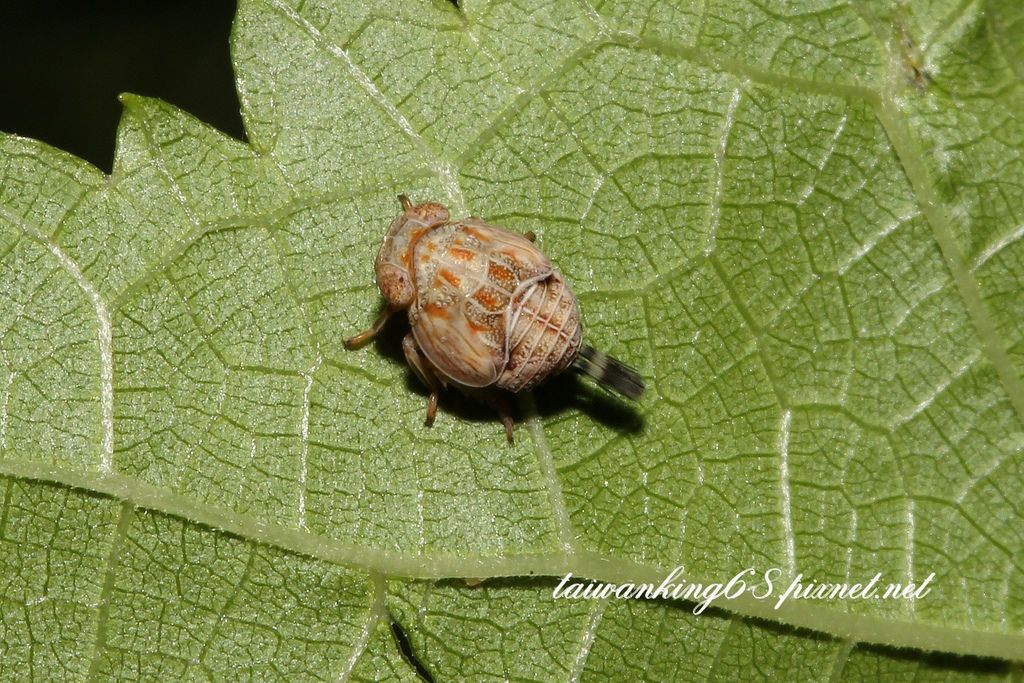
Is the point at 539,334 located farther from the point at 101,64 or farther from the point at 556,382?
the point at 101,64

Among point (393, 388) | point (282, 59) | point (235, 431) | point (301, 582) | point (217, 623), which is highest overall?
point (282, 59)

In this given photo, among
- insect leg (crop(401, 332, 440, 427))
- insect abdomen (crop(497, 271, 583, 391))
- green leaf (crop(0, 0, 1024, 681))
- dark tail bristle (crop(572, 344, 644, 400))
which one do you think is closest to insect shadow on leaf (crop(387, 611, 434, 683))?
green leaf (crop(0, 0, 1024, 681))

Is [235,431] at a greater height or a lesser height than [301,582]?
greater

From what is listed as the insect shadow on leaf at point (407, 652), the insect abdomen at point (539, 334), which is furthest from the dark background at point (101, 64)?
the insect shadow on leaf at point (407, 652)

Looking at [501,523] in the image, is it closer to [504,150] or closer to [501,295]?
[501,295]

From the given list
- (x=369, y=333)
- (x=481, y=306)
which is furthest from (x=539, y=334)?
(x=369, y=333)

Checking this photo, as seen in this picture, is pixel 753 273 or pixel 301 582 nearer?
pixel 301 582

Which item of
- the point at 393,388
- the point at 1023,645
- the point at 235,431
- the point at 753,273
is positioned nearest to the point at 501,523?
the point at 393,388
